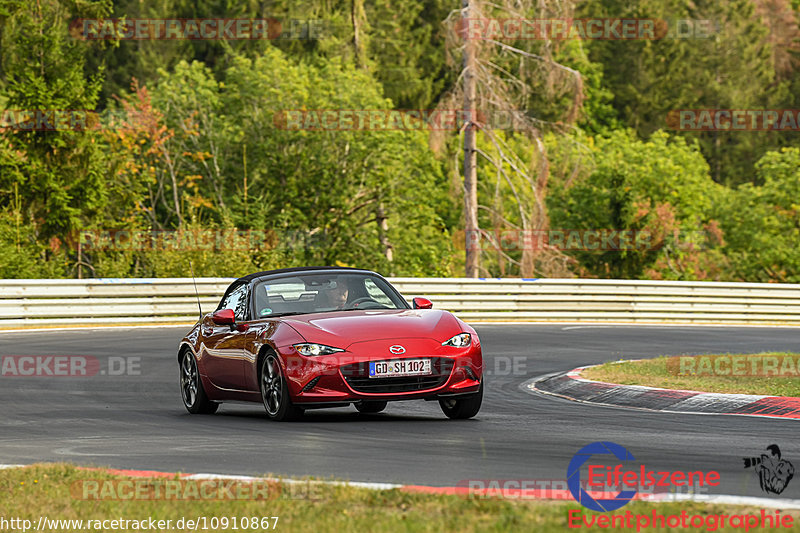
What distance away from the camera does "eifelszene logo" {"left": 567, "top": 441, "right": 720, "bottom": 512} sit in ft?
Result: 22.0

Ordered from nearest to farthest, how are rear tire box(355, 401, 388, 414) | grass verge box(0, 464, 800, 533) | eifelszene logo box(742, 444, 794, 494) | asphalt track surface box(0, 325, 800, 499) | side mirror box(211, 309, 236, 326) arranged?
grass verge box(0, 464, 800, 533)
eifelszene logo box(742, 444, 794, 494)
asphalt track surface box(0, 325, 800, 499)
side mirror box(211, 309, 236, 326)
rear tire box(355, 401, 388, 414)

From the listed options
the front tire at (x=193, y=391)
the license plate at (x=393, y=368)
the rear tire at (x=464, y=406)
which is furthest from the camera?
the front tire at (x=193, y=391)

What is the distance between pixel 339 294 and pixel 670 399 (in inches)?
137

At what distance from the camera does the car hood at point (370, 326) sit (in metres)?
11.2

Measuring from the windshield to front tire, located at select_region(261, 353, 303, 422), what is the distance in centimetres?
68

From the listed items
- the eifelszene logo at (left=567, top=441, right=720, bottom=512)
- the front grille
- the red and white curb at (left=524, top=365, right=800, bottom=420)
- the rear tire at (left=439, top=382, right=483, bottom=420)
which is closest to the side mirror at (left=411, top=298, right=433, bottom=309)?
the rear tire at (left=439, top=382, right=483, bottom=420)

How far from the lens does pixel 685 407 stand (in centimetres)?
1269

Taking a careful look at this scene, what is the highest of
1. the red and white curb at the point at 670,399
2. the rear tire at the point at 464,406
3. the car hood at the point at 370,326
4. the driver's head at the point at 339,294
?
the driver's head at the point at 339,294

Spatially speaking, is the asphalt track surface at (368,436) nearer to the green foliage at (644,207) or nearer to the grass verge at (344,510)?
the grass verge at (344,510)

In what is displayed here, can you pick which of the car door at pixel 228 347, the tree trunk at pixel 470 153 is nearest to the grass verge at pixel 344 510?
the car door at pixel 228 347

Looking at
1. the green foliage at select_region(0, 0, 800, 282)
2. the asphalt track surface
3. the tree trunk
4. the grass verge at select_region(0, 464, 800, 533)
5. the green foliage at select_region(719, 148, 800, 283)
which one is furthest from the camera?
the green foliage at select_region(719, 148, 800, 283)

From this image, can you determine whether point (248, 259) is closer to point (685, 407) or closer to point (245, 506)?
point (685, 407)

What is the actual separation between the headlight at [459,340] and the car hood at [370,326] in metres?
0.04

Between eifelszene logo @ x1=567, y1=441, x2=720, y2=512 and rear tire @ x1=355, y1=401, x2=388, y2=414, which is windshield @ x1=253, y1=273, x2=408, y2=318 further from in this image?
eifelszene logo @ x1=567, y1=441, x2=720, y2=512
